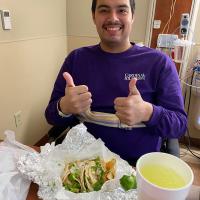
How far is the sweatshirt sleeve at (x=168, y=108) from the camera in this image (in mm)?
852

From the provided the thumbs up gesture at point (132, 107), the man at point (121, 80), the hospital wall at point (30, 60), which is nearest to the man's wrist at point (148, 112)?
the thumbs up gesture at point (132, 107)

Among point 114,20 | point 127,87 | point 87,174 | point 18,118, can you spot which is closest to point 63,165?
point 87,174

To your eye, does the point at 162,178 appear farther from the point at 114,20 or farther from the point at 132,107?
the point at 114,20

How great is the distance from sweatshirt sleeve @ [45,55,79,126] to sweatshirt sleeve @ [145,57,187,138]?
Result: 409 mm

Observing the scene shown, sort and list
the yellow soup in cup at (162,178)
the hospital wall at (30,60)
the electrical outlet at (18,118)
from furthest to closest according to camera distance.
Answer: the electrical outlet at (18,118) < the hospital wall at (30,60) < the yellow soup in cup at (162,178)

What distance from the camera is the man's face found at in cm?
102

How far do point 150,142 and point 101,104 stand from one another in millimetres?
299

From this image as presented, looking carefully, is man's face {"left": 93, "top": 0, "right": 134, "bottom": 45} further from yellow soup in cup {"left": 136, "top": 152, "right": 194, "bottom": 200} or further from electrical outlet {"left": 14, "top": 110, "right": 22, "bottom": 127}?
electrical outlet {"left": 14, "top": 110, "right": 22, "bottom": 127}

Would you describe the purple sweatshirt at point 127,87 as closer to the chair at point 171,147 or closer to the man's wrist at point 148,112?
the chair at point 171,147

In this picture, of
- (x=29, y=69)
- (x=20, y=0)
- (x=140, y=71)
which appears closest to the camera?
(x=140, y=71)

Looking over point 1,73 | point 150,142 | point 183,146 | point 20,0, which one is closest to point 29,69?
point 1,73

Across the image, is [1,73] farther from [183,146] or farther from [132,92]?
[183,146]

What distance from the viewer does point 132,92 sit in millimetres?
775

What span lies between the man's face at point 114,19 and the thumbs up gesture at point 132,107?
37 centimetres
